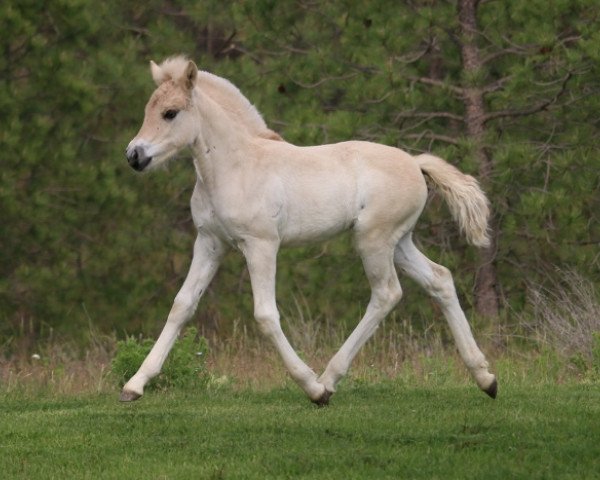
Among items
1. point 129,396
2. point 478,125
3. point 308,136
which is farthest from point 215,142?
point 478,125

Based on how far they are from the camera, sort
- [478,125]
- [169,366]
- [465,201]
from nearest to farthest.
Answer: [465,201]
[169,366]
[478,125]

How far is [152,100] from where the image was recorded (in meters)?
8.46

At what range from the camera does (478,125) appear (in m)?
15.9

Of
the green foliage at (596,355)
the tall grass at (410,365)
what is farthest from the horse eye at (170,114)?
the green foliage at (596,355)

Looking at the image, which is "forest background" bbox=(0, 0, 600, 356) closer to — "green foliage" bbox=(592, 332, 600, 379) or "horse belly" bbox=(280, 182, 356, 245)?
Answer: "green foliage" bbox=(592, 332, 600, 379)

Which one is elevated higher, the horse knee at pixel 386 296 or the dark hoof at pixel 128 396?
the horse knee at pixel 386 296

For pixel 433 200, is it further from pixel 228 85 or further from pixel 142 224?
pixel 228 85

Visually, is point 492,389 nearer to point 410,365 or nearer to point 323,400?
point 323,400

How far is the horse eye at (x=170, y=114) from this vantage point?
8.43 m

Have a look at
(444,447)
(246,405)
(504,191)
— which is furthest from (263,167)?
(504,191)

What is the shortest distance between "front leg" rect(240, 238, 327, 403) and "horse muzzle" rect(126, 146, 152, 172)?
76 centimetres

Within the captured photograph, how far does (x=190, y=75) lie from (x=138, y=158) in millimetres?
616

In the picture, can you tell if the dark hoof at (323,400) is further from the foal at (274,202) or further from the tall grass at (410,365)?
the tall grass at (410,365)

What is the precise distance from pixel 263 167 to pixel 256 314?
2.93 feet
